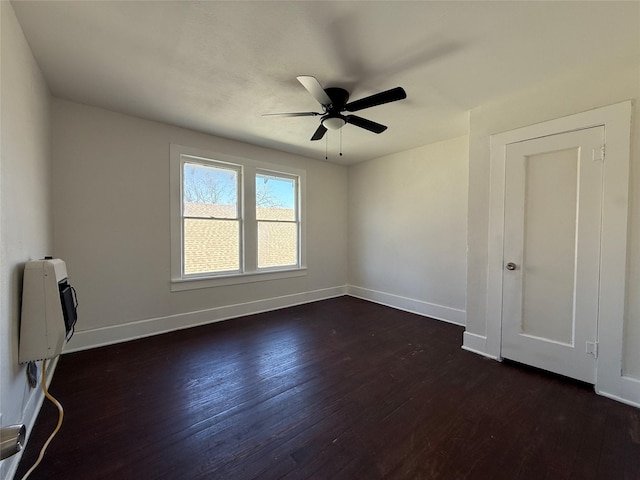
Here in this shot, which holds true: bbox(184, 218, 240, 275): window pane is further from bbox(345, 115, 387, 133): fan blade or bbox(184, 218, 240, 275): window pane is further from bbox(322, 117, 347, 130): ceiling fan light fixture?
bbox(345, 115, 387, 133): fan blade

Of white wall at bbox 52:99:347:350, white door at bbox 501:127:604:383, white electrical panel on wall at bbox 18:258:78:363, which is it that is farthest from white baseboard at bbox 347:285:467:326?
white electrical panel on wall at bbox 18:258:78:363

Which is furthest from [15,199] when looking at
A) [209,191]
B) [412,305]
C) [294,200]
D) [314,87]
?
[412,305]

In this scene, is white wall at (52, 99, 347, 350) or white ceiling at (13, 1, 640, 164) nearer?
white ceiling at (13, 1, 640, 164)

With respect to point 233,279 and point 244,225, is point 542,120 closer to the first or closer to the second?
point 244,225

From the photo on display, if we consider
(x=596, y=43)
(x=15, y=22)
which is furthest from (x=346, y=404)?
(x=15, y=22)

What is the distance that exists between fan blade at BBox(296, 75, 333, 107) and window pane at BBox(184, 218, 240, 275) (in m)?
2.37

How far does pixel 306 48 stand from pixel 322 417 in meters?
2.60

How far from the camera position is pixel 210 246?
3779 millimetres

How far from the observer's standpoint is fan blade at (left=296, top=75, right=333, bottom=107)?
6.17 feet

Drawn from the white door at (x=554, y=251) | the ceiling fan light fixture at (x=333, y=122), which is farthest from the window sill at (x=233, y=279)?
the white door at (x=554, y=251)

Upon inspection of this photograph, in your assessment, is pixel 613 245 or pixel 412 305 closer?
pixel 613 245

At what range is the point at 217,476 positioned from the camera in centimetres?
138

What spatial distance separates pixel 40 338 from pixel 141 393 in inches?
31.4

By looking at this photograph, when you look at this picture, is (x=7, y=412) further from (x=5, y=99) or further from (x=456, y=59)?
(x=456, y=59)
